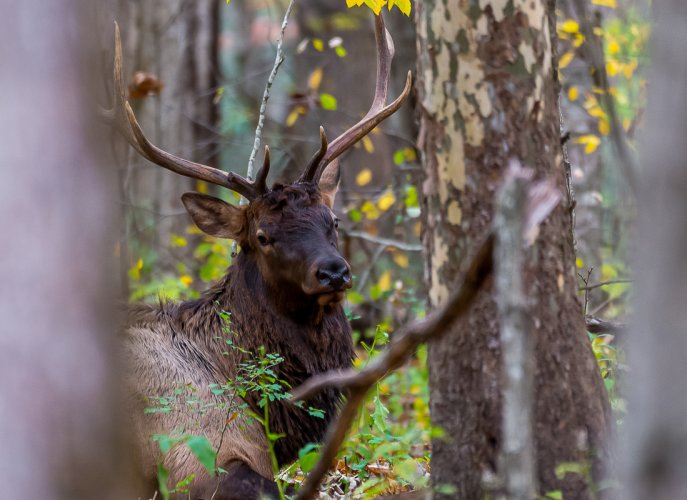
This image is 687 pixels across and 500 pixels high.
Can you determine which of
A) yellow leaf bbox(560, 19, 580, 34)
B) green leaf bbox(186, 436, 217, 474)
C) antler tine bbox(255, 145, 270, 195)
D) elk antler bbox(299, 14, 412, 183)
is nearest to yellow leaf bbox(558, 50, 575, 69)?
yellow leaf bbox(560, 19, 580, 34)

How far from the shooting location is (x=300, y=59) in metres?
18.7

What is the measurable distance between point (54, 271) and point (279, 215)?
3.39m

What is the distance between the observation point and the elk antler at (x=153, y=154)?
Answer: 6.70m

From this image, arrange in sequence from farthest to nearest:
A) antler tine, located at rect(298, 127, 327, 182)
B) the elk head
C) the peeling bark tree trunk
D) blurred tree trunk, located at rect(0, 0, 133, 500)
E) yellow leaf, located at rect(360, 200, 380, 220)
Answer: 1. yellow leaf, located at rect(360, 200, 380, 220)
2. antler tine, located at rect(298, 127, 327, 182)
3. the elk head
4. the peeling bark tree trunk
5. blurred tree trunk, located at rect(0, 0, 133, 500)

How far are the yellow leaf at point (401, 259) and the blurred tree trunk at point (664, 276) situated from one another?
25.4 ft

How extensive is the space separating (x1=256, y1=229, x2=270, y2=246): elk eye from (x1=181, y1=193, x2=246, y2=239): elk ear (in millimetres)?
361

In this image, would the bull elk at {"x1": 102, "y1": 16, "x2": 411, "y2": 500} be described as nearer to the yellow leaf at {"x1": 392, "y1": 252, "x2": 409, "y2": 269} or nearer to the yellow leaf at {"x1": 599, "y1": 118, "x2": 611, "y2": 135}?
the yellow leaf at {"x1": 392, "y1": 252, "x2": 409, "y2": 269}

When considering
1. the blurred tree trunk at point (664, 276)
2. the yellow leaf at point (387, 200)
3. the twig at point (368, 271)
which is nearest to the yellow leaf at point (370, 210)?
the yellow leaf at point (387, 200)

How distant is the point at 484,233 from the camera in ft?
13.2

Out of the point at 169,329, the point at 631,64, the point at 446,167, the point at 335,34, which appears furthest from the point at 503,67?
the point at 335,34

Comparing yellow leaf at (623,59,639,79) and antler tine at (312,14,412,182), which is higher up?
yellow leaf at (623,59,639,79)

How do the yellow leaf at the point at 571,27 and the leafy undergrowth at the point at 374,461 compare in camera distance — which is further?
the yellow leaf at the point at 571,27

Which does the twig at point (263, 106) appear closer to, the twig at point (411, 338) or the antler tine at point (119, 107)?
the antler tine at point (119, 107)

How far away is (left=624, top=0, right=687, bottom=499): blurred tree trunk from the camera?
2.73 m
